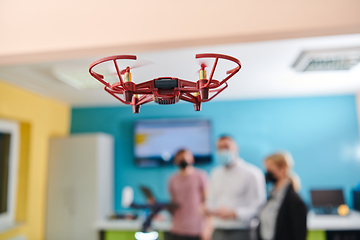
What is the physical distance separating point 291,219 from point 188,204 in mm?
1152

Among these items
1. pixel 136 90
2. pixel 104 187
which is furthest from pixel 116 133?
pixel 136 90

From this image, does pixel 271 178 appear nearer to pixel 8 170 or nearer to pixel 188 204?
pixel 188 204

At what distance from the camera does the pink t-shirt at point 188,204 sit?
9.60 ft

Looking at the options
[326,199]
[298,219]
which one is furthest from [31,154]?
[326,199]

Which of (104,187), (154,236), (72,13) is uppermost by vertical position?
(72,13)

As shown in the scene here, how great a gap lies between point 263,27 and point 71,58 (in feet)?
3.13

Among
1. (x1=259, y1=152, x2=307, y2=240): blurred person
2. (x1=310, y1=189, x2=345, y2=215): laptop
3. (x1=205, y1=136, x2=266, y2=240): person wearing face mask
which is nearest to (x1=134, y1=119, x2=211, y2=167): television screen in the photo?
(x1=205, y1=136, x2=266, y2=240): person wearing face mask

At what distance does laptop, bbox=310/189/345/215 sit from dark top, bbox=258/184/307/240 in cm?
177

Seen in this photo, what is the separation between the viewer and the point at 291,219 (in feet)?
6.66

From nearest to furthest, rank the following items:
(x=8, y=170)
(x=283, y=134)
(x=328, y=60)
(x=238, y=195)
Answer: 1. (x=328, y=60)
2. (x=238, y=195)
3. (x=8, y=170)
4. (x=283, y=134)

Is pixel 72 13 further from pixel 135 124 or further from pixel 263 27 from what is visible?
pixel 135 124

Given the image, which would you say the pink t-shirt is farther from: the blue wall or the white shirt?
the blue wall

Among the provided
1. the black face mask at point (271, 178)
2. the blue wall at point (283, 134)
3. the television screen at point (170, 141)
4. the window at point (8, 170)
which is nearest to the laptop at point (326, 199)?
the blue wall at point (283, 134)

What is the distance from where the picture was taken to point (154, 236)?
2.94 m
